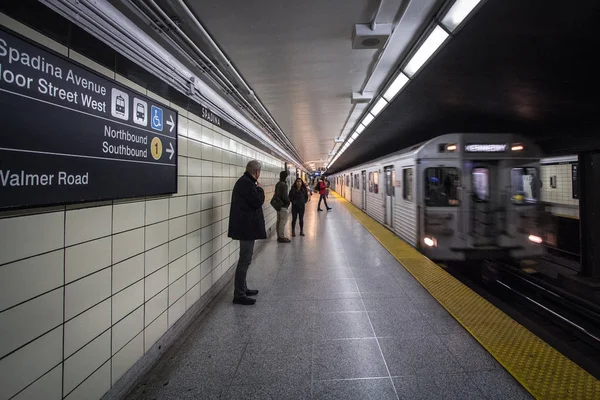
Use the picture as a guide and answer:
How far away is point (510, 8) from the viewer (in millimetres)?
2336

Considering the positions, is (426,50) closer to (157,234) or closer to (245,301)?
(157,234)

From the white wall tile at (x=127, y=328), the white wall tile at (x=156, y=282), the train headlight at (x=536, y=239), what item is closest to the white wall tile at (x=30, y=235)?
the white wall tile at (x=127, y=328)

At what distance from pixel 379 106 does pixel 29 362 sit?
599cm

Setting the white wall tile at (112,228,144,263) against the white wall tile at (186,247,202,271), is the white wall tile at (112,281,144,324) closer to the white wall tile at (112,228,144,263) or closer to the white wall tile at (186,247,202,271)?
the white wall tile at (112,228,144,263)

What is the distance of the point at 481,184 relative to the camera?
513 centimetres

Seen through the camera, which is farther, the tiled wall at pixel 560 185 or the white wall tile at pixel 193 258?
the tiled wall at pixel 560 185

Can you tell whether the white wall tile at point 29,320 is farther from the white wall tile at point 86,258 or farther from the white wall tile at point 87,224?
the white wall tile at point 87,224

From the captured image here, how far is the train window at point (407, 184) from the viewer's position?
5.86 meters

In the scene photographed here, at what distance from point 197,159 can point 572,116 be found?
751cm

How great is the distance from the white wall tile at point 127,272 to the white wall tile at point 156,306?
0.29 metres

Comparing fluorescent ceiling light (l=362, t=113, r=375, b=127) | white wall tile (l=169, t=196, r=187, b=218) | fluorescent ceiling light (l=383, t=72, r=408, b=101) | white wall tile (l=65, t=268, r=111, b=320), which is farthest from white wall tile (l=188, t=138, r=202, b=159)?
fluorescent ceiling light (l=362, t=113, r=375, b=127)

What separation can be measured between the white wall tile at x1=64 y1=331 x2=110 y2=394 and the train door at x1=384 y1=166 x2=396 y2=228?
6614 millimetres

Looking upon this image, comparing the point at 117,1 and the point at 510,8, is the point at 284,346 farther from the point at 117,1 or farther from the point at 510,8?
the point at 510,8

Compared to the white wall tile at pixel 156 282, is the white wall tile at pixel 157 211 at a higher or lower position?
higher
